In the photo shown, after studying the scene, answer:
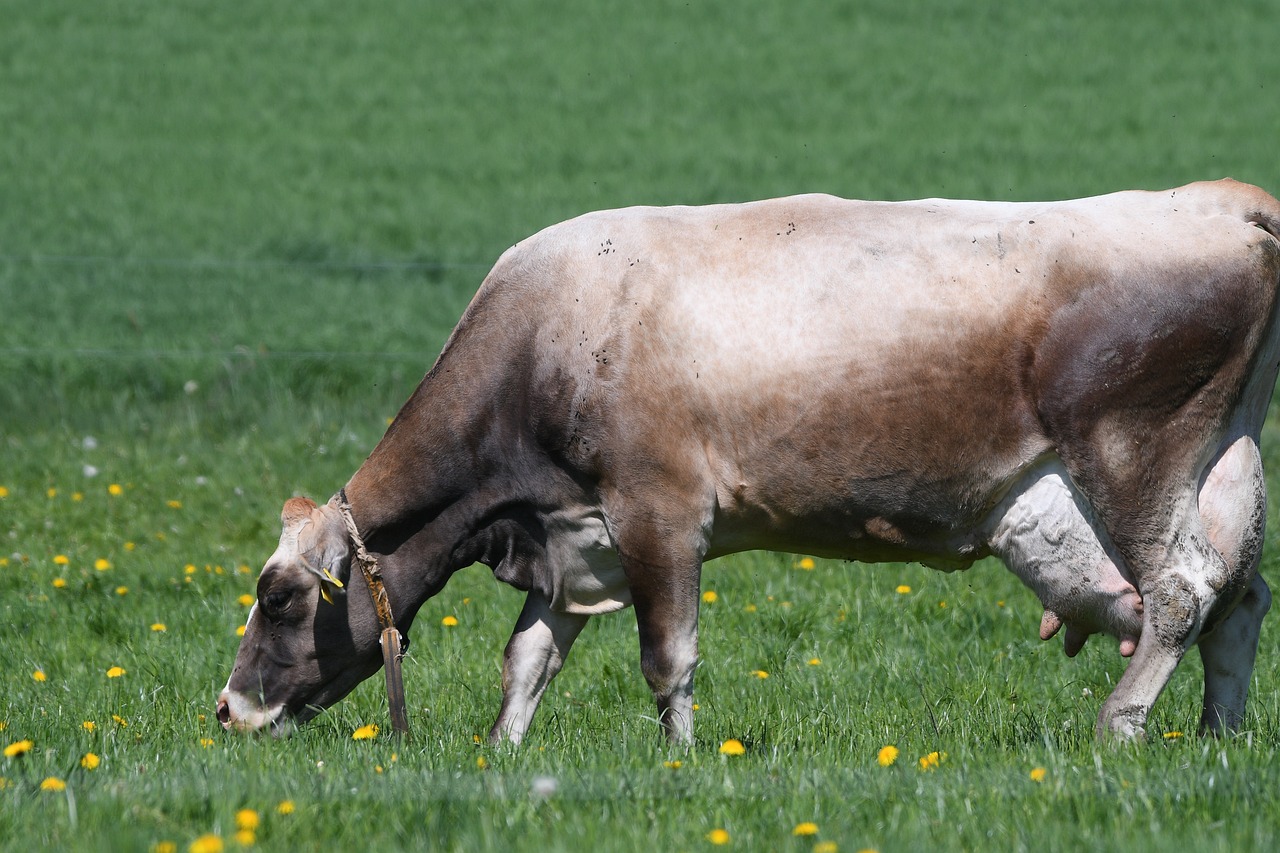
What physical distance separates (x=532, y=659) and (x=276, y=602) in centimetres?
88

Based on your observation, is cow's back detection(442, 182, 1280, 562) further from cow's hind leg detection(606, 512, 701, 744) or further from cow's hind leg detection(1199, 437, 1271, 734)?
cow's hind leg detection(1199, 437, 1271, 734)

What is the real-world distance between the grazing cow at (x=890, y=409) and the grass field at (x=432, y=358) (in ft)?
1.62

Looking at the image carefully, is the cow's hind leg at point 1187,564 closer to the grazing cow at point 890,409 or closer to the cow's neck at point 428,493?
the grazing cow at point 890,409

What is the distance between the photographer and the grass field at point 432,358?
340 cm

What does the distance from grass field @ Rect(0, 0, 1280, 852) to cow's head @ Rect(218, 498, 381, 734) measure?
208 millimetres

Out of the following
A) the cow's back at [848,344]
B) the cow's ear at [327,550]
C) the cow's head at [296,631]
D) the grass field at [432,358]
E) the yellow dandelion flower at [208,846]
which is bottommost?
the grass field at [432,358]

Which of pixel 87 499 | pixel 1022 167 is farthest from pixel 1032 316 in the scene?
pixel 1022 167

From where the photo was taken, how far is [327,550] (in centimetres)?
472

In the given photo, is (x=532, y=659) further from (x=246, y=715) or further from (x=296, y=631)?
(x=246, y=715)

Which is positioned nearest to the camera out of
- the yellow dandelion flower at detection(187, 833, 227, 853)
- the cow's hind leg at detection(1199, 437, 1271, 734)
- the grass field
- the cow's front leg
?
the yellow dandelion flower at detection(187, 833, 227, 853)

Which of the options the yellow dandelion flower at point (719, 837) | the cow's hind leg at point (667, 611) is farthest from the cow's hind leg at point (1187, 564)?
the yellow dandelion flower at point (719, 837)

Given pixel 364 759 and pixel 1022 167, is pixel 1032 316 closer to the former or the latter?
pixel 364 759

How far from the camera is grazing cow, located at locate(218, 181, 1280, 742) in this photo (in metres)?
4.21

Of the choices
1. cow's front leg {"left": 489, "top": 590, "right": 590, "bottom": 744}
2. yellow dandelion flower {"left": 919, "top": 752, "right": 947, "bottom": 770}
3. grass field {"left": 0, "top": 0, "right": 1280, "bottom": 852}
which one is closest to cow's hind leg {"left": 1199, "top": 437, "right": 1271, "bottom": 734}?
grass field {"left": 0, "top": 0, "right": 1280, "bottom": 852}
